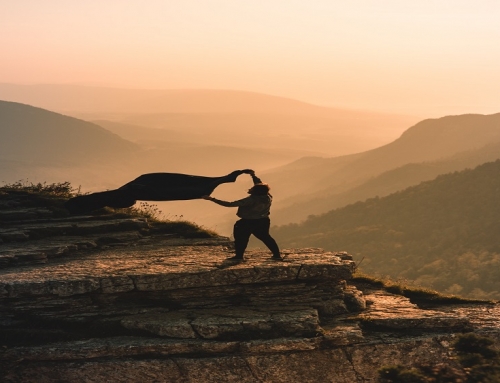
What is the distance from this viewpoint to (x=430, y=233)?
11994 centimetres

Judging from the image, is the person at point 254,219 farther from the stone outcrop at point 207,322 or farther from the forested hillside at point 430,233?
the forested hillside at point 430,233

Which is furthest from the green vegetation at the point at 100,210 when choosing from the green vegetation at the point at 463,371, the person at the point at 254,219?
the green vegetation at the point at 463,371

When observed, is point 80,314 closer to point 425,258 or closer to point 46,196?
point 46,196

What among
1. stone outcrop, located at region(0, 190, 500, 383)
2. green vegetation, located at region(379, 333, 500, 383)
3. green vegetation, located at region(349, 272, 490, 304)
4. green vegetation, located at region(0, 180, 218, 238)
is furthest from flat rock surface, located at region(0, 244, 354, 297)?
green vegetation, located at region(0, 180, 218, 238)

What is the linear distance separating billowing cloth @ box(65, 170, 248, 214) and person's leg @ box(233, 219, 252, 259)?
4.62 feet

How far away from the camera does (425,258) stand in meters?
106

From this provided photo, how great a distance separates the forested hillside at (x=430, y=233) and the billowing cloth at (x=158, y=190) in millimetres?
72960

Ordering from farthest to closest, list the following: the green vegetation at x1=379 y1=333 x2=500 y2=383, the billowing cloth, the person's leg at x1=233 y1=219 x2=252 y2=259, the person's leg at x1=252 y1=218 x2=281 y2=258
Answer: the billowing cloth, the person's leg at x1=252 y1=218 x2=281 y2=258, the person's leg at x1=233 y1=219 x2=252 y2=259, the green vegetation at x1=379 y1=333 x2=500 y2=383

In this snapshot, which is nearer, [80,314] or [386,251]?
[80,314]

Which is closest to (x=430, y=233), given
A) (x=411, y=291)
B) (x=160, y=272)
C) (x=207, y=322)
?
(x=411, y=291)

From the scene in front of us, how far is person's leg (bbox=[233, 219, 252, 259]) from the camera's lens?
46.8 feet

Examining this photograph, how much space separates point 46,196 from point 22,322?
9.31 meters

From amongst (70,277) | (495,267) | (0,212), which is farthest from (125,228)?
(495,267)

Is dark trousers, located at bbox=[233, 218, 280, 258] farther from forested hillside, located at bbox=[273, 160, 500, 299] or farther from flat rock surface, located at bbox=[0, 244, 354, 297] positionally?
forested hillside, located at bbox=[273, 160, 500, 299]
